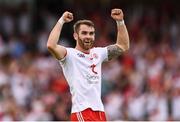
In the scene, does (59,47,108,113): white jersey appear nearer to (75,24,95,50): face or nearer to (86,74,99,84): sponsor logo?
(86,74,99,84): sponsor logo

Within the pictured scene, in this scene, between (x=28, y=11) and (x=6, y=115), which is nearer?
(x=6, y=115)

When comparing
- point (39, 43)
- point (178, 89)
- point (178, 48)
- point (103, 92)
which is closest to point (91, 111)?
point (178, 89)

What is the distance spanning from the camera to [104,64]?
18766mm

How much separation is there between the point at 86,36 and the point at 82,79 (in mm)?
499

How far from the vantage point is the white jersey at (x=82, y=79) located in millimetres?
10266

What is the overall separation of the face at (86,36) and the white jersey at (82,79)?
121 mm

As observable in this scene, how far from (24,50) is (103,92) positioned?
2.82 m

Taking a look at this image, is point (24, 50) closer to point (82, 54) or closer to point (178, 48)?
point (178, 48)

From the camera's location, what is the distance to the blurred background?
16.8 metres

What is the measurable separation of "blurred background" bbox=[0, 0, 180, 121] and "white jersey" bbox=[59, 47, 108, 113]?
5743mm

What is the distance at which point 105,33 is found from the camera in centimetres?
→ 2058

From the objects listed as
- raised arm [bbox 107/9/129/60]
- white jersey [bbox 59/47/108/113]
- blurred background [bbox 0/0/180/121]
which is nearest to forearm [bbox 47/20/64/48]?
white jersey [bbox 59/47/108/113]

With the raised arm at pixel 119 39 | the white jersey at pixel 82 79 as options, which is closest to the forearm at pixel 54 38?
the white jersey at pixel 82 79

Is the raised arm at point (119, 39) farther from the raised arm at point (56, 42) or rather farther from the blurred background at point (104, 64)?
the blurred background at point (104, 64)
